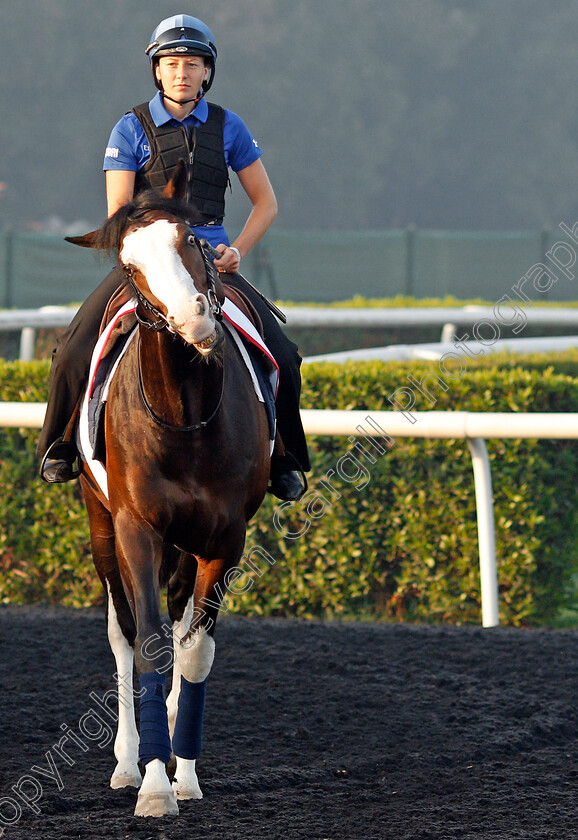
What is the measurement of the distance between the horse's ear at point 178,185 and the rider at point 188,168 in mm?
482

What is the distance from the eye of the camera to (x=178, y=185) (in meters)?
4.01

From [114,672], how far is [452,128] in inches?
1697

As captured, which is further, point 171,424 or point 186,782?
point 186,782

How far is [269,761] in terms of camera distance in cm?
474

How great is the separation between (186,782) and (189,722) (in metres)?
0.20

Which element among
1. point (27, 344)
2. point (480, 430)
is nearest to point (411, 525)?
point (480, 430)

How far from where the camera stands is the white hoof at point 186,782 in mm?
4387

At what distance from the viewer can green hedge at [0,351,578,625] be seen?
6.89 m

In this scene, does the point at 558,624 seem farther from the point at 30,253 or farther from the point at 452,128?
the point at 452,128

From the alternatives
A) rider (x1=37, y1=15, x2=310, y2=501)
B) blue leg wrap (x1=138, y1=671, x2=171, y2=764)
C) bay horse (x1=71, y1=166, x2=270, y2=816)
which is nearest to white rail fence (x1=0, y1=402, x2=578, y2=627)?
rider (x1=37, y1=15, x2=310, y2=501)

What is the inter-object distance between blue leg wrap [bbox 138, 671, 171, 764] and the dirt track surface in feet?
0.70

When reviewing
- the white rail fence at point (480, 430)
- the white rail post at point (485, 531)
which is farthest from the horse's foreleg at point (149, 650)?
the white rail post at point (485, 531)

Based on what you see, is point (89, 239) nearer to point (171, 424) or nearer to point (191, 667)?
point (171, 424)

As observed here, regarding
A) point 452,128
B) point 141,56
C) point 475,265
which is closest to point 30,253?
point 475,265
